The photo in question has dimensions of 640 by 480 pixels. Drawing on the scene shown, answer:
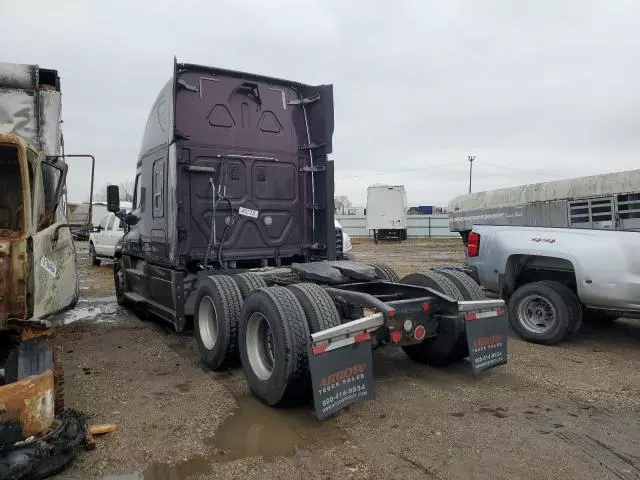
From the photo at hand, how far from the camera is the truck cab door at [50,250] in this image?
153 inches

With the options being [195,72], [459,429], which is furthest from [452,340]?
[195,72]

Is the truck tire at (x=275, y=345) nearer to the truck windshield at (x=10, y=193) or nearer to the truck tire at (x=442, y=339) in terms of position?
the truck tire at (x=442, y=339)

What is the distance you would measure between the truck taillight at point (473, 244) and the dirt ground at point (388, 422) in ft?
5.99

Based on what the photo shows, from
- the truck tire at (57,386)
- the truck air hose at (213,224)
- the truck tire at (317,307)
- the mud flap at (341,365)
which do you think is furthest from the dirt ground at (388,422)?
the truck air hose at (213,224)

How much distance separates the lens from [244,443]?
12.3 ft

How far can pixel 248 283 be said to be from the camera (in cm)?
552

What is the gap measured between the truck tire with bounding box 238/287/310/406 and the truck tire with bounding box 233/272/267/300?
0.58m

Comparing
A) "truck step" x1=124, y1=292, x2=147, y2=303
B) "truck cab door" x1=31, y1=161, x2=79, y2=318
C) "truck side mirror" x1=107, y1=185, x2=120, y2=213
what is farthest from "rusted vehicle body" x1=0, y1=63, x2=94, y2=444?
"truck step" x1=124, y1=292, x2=147, y2=303

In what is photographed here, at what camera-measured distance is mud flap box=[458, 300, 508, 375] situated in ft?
15.5

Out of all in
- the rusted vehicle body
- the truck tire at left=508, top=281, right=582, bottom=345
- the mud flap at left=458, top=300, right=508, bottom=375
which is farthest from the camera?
the truck tire at left=508, top=281, right=582, bottom=345

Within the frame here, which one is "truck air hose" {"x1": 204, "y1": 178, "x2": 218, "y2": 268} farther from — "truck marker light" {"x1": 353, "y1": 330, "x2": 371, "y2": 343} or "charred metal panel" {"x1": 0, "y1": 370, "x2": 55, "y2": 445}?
"charred metal panel" {"x1": 0, "y1": 370, "x2": 55, "y2": 445}

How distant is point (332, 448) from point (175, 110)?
467cm

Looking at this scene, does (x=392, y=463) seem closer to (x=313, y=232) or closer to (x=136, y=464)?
(x=136, y=464)

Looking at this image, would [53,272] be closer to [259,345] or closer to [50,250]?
[50,250]
